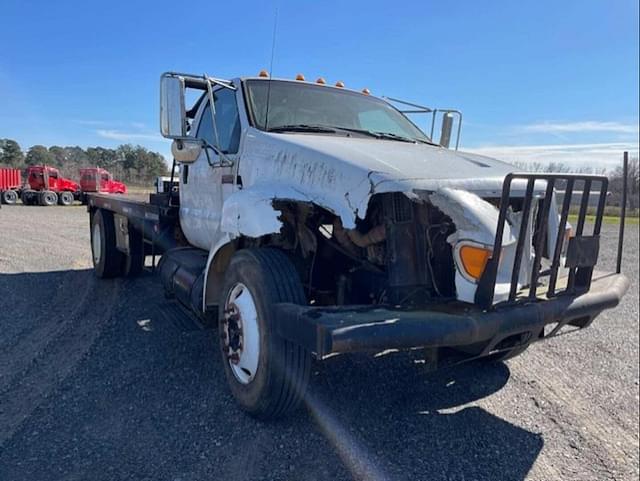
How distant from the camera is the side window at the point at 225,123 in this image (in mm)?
3961

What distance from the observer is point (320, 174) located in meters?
2.82

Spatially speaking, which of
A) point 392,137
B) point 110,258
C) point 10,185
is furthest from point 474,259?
point 10,185

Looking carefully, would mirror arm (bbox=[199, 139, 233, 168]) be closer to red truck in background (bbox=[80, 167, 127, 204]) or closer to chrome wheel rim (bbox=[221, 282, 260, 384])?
chrome wheel rim (bbox=[221, 282, 260, 384])

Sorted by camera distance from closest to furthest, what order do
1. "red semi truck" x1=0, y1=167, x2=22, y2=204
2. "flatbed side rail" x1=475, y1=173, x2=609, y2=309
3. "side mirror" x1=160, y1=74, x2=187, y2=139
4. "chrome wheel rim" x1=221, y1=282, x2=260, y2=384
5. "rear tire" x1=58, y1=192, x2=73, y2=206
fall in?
1. "flatbed side rail" x1=475, y1=173, x2=609, y2=309
2. "chrome wheel rim" x1=221, y1=282, x2=260, y2=384
3. "side mirror" x1=160, y1=74, x2=187, y2=139
4. "red semi truck" x1=0, y1=167, x2=22, y2=204
5. "rear tire" x1=58, y1=192, x2=73, y2=206

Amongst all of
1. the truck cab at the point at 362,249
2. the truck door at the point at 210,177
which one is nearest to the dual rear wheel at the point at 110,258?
the truck door at the point at 210,177

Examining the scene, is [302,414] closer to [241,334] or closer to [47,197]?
[241,334]

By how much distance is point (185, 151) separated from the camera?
4508 mm

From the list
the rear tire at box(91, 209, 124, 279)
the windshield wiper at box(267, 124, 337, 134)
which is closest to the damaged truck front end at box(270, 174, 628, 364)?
the windshield wiper at box(267, 124, 337, 134)

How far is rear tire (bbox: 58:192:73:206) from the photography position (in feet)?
83.5

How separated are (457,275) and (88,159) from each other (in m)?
23.5

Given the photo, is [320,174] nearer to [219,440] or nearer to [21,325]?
[219,440]

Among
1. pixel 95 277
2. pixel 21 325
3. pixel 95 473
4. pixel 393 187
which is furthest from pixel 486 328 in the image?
pixel 95 277

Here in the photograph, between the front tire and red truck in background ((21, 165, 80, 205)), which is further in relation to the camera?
red truck in background ((21, 165, 80, 205))

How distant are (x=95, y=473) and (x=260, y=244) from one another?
5.53 ft
